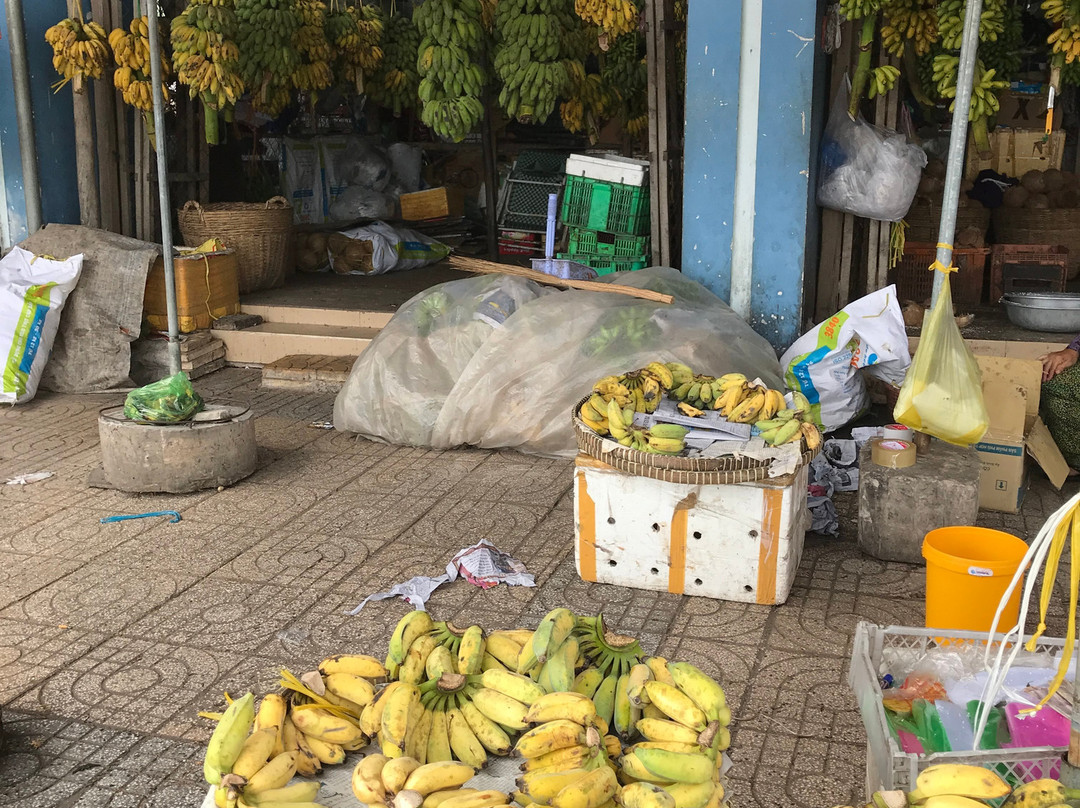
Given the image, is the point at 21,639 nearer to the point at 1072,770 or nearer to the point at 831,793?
the point at 831,793

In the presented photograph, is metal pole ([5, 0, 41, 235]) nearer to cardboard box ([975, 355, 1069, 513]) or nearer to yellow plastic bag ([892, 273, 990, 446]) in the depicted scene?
yellow plastic bag ([892, 273, 990, 446])

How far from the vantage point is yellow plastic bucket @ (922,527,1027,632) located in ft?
10.6

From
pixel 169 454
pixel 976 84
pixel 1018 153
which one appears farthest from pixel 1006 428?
pixel 1018 153

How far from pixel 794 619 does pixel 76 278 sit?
5385 mm

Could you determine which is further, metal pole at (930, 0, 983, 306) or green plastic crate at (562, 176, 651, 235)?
green plastic crate at (562, 176, 651, 235)

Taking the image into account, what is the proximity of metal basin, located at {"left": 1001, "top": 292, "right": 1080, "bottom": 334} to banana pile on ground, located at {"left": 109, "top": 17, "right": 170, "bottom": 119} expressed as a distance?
19.4 feet

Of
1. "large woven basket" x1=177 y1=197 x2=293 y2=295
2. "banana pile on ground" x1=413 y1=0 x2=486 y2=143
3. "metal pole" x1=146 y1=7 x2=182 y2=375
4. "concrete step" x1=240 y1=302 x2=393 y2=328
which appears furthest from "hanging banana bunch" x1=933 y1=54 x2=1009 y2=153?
"large woven basket" x1=177 y1=197 x2=293 y2=295

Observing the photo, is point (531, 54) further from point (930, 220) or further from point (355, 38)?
point (930, 220)

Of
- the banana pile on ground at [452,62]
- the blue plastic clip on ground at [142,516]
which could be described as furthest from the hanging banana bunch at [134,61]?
Result: the blue plastic clip on ground at [142,516]

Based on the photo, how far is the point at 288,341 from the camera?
25.2 ft

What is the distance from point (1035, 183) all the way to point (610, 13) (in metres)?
3.95

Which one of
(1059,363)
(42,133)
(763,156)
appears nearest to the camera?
(1059,363)

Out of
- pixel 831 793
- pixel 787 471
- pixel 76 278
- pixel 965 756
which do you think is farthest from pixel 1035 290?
pixel 76 278

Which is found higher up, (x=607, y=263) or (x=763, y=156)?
(x=763, y=156)
